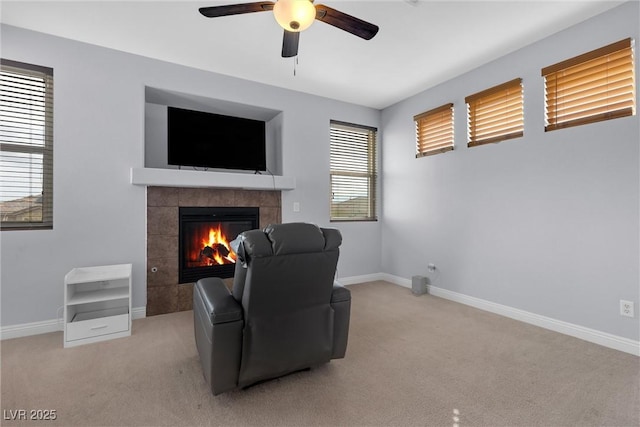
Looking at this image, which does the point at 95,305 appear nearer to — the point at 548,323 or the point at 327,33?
the point at 327,33

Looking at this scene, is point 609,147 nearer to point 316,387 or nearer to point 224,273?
point 316,387

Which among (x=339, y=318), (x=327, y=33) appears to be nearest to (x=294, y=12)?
(x=327, y=33)

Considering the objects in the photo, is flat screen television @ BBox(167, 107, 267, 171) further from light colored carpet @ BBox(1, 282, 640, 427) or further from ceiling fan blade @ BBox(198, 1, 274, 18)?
light colored carpet @ BBox(1, 282, 640, 427)

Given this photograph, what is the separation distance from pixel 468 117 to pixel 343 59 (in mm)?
1638

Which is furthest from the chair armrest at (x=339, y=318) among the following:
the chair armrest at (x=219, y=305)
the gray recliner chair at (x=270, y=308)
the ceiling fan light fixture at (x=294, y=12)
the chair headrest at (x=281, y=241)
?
the ceiling fan light fixture at (x=294, y=12)

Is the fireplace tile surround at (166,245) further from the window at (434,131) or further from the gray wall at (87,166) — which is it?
the window at (434,131)

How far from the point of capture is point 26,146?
9.07 ft

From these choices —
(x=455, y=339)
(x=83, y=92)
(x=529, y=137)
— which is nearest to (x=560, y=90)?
(x=529, y=137)

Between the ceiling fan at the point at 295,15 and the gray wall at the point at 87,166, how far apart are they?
1683 millimetres

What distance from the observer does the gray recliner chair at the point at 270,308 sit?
161 centimetres

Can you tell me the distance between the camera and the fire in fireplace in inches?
136

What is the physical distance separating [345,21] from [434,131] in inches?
96.1

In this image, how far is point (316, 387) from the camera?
187cm

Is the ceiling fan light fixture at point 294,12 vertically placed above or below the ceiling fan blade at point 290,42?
below
